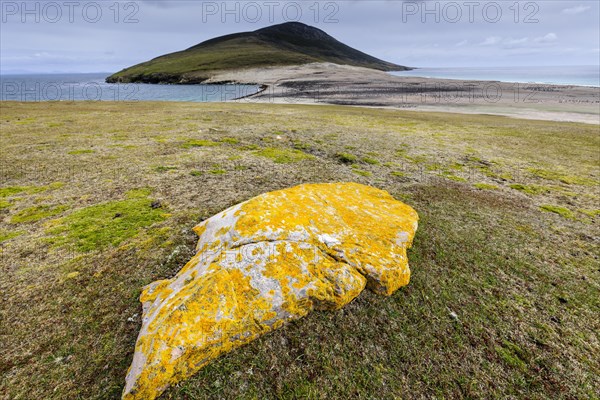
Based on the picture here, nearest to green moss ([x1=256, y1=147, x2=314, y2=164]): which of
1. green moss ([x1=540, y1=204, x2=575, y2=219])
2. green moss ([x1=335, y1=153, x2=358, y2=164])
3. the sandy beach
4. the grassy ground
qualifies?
the grassy ground

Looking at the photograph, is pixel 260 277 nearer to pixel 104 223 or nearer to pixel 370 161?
pixel 104 223

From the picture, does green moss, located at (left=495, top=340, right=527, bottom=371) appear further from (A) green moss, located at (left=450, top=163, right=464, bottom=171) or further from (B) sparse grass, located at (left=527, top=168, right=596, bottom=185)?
(B) sparse grass, located at (left=527, top=168, right=596, bottom=185)

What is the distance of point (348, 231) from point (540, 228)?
10.6 metres

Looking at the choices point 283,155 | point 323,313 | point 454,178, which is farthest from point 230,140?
point 323,313

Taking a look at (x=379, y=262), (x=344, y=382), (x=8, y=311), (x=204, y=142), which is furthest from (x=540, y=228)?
(x=204, y=142)

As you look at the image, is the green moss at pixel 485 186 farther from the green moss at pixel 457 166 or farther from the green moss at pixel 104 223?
the green moss at pixel 104 223

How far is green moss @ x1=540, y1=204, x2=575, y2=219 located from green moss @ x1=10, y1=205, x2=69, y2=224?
80.3 feet

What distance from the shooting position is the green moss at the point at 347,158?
867 inches

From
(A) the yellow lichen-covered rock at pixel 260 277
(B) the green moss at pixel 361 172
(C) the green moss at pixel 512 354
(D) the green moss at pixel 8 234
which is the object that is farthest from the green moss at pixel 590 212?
(D) the green moss at pixel 8 234

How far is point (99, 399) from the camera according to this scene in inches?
211

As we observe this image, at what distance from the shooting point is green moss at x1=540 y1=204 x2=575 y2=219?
14727 millimetres

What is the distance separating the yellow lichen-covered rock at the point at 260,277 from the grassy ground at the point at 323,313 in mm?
448

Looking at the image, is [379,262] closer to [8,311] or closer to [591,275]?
[591,275]

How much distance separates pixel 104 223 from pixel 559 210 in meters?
22.6
